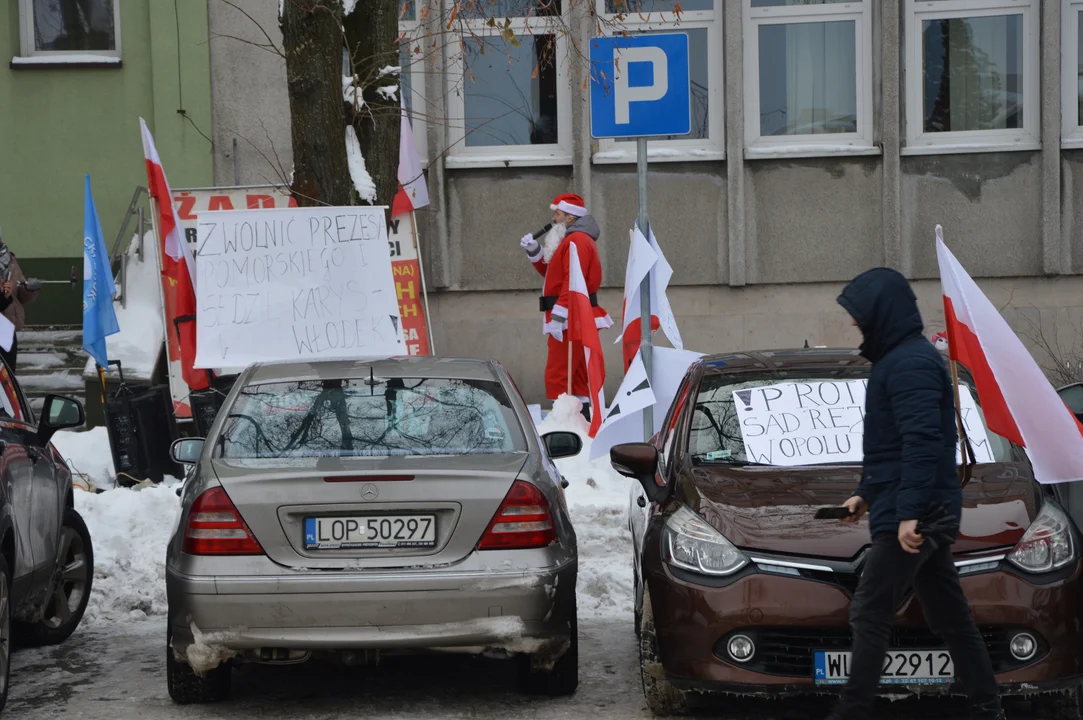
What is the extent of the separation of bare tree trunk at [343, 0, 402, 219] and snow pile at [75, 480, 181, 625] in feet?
8.80

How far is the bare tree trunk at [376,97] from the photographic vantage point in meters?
10.6

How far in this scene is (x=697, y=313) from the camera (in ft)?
50.8

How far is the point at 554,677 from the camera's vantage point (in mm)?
6184

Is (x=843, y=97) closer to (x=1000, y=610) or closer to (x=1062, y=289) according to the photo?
(x=1062, y=289)

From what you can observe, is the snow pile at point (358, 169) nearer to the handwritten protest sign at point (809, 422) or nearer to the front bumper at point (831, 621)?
the handwritten protest sign at point (809, 422)

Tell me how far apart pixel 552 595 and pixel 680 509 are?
634mm

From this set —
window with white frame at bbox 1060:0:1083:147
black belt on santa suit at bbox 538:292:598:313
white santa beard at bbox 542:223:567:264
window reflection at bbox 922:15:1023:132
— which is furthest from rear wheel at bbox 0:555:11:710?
window with white frame at bbox 1060:0:1083:147

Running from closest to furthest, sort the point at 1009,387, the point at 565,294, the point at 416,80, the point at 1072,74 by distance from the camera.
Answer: the point at 1009,387, the point at 565,294, the point at 1072,74, the point at 416,80

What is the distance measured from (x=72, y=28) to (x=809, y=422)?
471 inches

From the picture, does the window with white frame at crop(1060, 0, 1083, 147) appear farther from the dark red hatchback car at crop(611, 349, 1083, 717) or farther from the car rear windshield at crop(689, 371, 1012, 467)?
the dark red hatchback car at crop(611, 349, 1083, 717)

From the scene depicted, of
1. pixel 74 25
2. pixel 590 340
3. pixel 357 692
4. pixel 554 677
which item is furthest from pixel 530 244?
pixel 554 677

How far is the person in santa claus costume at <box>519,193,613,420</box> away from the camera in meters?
13.9

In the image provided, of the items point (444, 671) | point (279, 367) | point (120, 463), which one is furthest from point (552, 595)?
point (120, 463)

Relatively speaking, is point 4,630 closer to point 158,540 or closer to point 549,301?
point 158,540
